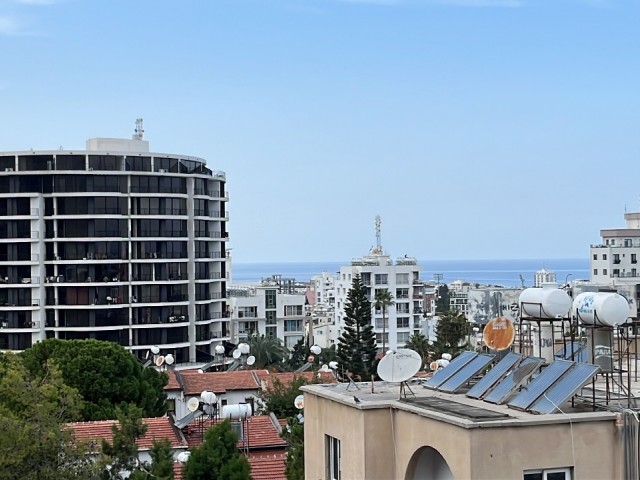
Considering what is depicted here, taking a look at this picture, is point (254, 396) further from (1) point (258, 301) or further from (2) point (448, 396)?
(1) point (258, 301)

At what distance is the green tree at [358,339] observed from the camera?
227ft

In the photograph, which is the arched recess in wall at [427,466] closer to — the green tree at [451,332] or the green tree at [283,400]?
the green tree at [283,400]

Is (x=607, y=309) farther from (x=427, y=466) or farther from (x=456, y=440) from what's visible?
(x=427, y=466)

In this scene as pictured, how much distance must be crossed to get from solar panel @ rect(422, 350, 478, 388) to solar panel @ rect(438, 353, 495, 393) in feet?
0.35

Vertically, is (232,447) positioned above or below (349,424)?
below

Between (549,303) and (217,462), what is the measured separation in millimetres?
11820

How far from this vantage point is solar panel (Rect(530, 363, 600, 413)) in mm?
13070

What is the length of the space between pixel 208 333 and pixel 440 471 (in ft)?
220

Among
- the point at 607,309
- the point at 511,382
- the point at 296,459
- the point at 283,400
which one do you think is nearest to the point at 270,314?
the point at 283,400

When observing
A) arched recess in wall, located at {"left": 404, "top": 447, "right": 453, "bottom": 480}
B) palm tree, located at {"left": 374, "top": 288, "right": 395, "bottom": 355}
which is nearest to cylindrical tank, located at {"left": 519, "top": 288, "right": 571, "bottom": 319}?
arched recess in wall, located at {"left": 404, "top": 447, "right": 453, "bottom": 480}

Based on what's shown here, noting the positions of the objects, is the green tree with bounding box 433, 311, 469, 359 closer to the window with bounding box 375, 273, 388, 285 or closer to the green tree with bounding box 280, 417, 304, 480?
the window with bounding box 375, 273, 388, 285

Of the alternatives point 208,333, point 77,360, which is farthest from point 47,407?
point 208,333

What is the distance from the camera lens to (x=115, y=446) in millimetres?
24906

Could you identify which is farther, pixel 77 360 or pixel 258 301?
pixel 258 301
